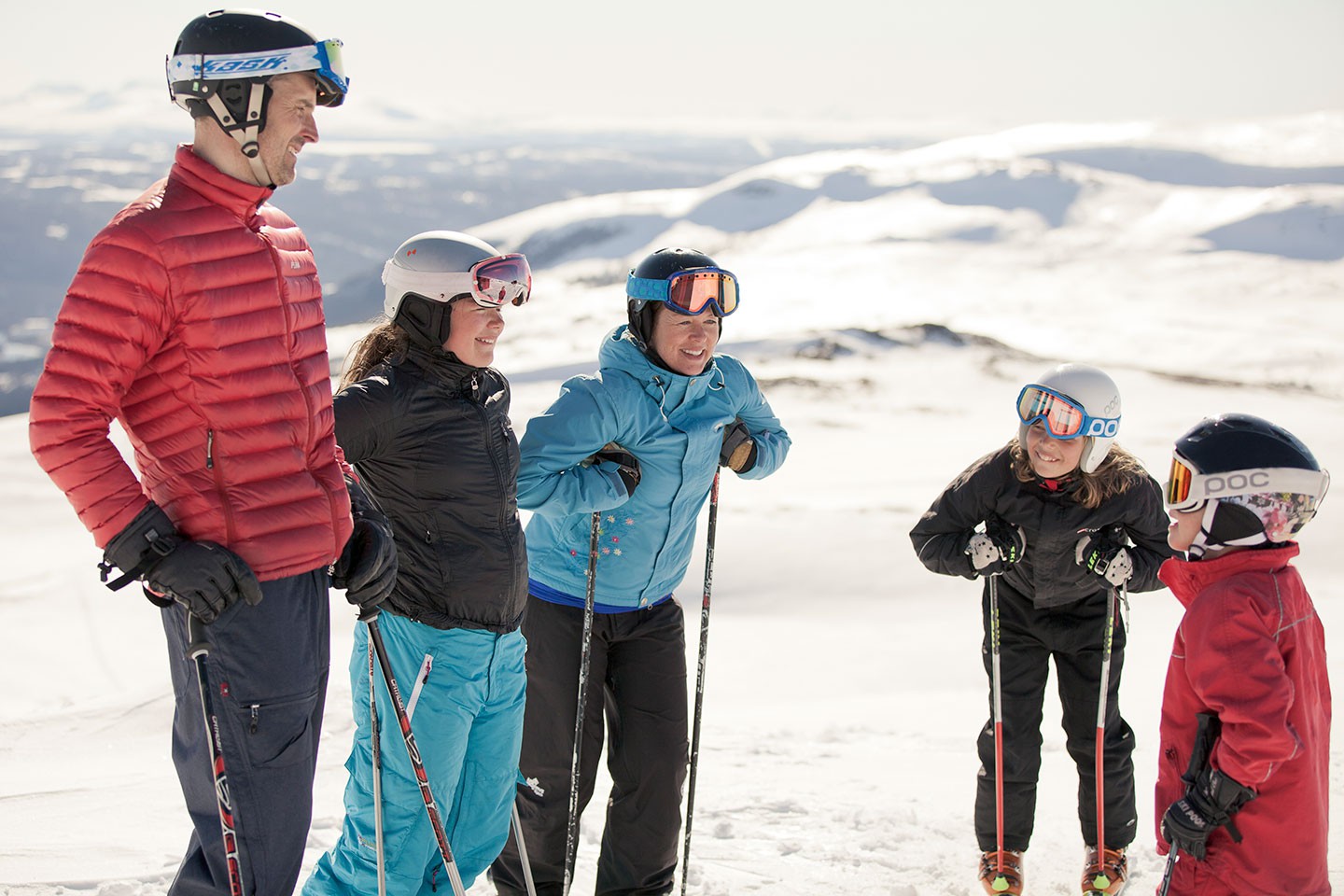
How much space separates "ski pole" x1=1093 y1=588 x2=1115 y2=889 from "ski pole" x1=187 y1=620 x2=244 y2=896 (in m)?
2.72

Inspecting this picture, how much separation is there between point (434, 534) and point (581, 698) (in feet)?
2.71

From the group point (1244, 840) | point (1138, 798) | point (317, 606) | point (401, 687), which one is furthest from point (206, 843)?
point (1138, 798)

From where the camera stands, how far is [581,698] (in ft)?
11.8

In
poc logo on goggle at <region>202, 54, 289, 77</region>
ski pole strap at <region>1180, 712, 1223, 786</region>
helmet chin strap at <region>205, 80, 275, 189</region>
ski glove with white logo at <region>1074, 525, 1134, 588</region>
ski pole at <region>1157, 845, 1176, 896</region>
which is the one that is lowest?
ski pole at <region>1157, 845, 1176, 896</region>

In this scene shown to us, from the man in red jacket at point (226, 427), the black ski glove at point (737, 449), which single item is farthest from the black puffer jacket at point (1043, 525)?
the man in red jacket at point (226, 427)

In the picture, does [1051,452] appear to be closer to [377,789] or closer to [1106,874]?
[1106,874]

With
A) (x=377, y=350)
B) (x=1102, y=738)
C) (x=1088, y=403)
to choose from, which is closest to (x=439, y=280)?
(x=377, y=350)

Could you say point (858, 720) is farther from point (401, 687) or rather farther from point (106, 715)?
point (106, 715)

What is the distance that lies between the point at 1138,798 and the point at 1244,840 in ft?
6.93

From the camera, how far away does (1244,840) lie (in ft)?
9.27

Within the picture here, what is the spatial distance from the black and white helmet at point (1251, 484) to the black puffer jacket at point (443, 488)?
71.5 inches

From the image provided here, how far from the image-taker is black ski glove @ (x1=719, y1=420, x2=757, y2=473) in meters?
3.88

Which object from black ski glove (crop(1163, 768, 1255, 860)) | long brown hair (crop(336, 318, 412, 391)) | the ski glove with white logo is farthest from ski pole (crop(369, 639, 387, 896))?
the ski glove with white logo

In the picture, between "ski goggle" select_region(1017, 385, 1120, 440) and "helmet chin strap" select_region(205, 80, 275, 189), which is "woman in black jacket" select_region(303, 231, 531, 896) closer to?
"helmet chin strap" select_region(205, 80, 275, 189)
